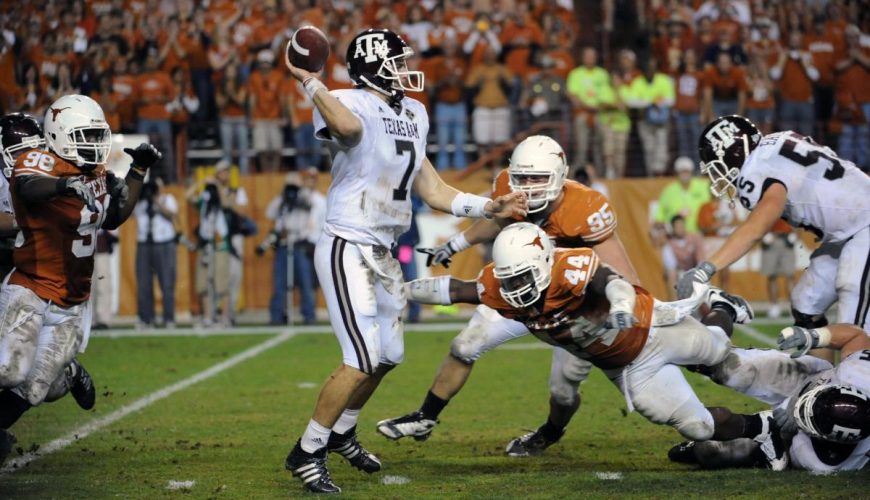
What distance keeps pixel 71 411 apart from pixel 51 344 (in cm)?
235

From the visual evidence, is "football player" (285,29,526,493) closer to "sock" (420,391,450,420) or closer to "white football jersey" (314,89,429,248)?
"white football jersey" (314,89,429,248)

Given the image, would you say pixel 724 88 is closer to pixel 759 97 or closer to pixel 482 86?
pixel 759 97

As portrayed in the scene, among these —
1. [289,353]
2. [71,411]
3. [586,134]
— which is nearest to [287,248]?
[289,353]

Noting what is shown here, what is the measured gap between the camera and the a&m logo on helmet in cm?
584

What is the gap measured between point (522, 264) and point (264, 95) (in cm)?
1015

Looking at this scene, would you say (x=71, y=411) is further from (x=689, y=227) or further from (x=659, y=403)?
(x=689, y=227)

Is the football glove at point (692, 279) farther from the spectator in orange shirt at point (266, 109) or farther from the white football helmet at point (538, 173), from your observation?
the spectator in orange shirt at point (266, 109)

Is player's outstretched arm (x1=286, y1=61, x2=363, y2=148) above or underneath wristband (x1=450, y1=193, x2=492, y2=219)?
above

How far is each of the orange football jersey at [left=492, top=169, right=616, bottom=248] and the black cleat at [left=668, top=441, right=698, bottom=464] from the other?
3.65 feet

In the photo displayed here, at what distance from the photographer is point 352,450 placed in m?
6.02

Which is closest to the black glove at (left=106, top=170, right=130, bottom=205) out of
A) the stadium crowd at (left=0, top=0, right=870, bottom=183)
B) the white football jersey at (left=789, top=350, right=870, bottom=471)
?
the white football jersey at (left=789, top=350, right=870, bottom=471)

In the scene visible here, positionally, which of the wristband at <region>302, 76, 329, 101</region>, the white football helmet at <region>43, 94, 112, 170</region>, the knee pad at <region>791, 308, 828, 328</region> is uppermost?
the wristband at <region>302, 76, 329, 101</region>

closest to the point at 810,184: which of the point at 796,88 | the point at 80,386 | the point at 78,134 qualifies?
the point at 78,134

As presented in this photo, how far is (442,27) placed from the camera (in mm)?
15594
